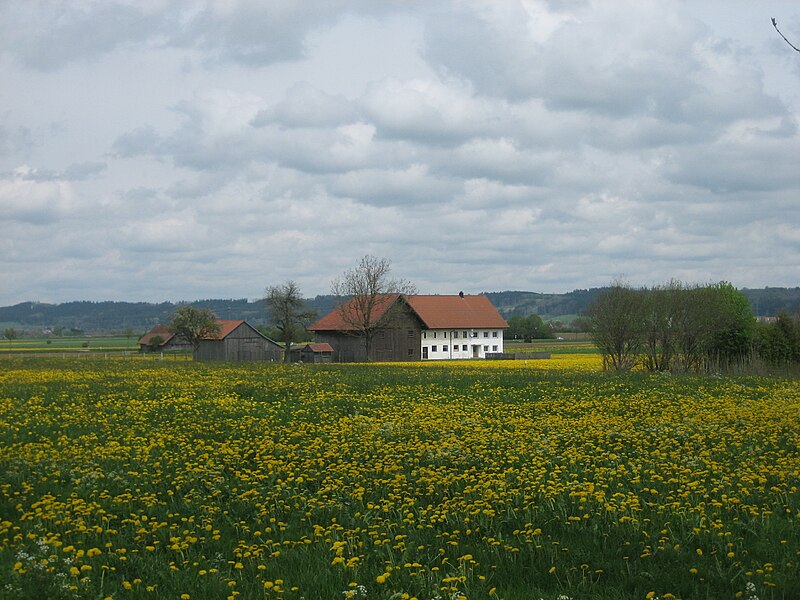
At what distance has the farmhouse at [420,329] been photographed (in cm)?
9338

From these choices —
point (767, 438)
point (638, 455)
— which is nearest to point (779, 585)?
point (638, 455)

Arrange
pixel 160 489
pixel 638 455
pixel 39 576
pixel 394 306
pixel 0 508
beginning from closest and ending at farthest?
pixel 39 576 < pixel 0 508 < pixel 160 489 < pixel 638 455 < pixel 394 306

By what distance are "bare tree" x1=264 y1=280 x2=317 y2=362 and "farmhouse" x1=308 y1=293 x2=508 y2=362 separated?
343cm

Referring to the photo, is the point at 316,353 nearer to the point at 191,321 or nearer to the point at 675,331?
the point at 191,321

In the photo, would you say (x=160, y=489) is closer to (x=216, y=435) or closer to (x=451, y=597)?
(x=216, y=435)

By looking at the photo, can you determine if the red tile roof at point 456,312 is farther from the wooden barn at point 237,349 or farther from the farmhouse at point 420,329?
the wooden barn at point 237,349

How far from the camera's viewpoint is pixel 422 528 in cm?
960

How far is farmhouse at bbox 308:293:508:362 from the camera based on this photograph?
3676 inches

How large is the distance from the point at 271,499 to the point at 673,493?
17.9ft

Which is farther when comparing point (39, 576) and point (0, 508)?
point (0, 508)

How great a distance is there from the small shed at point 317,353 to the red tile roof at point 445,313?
8.32ft

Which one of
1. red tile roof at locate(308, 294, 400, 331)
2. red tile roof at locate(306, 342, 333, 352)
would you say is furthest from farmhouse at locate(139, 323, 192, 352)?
red tile roof at locate(306, 342, 333, 352)

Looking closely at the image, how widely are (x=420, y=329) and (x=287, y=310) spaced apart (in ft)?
54.4

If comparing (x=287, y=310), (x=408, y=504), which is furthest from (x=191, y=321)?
(x=408, y=504)
